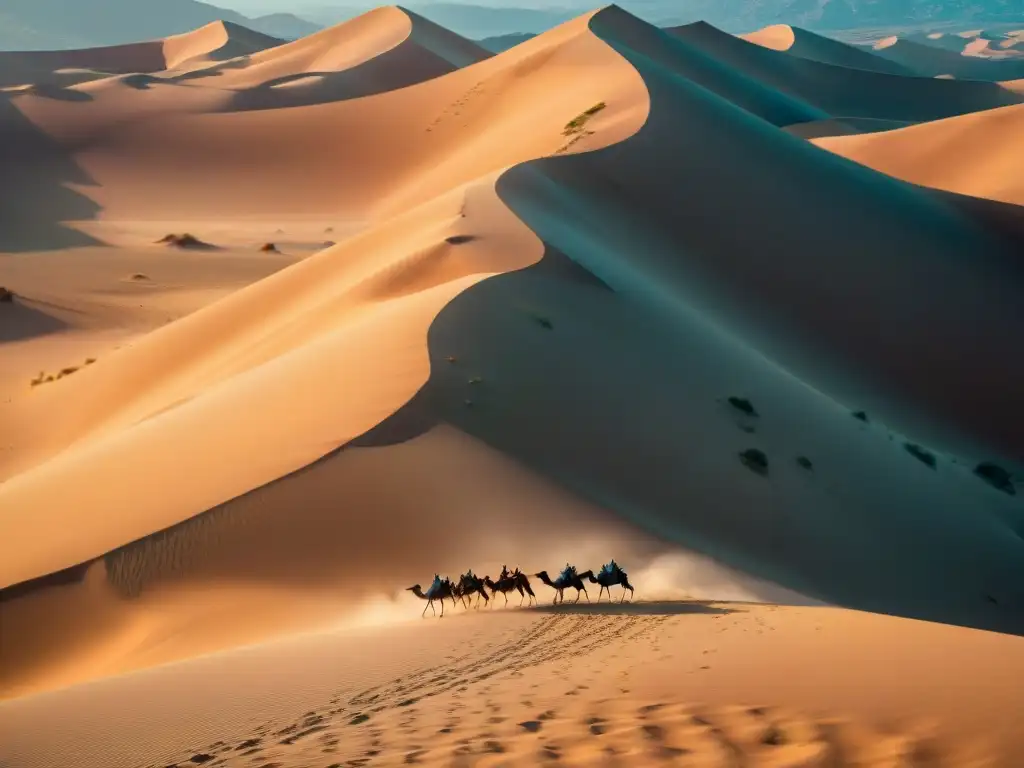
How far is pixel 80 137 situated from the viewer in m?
55.3

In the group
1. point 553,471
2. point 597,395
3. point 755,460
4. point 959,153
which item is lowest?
point 755,460

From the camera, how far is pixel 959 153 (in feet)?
140

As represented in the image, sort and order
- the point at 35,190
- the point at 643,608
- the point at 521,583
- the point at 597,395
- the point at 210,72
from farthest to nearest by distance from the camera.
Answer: the point at 210,72, the point at 35,190, the point at 597,395, the point at 521,583, the point at 643,608

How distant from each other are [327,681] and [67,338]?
22677 mm

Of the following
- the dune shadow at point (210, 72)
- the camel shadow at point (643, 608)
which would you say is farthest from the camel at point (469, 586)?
the dune shadow at point (210, 72)

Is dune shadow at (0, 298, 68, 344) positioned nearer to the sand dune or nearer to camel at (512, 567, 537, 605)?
camel at (512, 567, 537, 605)

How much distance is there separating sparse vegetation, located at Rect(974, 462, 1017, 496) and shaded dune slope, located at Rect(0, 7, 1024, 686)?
0.46m

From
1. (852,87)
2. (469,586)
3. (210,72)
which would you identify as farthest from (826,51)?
(469,586)

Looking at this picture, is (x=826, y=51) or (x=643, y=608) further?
(x=826, y=51)

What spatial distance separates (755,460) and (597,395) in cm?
200

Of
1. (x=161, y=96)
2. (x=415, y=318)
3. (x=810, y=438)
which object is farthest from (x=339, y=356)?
(x=161, y=96)

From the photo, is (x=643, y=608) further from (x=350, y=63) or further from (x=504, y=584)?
(x=350, y=63)

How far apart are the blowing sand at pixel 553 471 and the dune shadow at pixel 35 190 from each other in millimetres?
4933

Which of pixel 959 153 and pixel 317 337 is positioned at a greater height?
pixel 959 153
